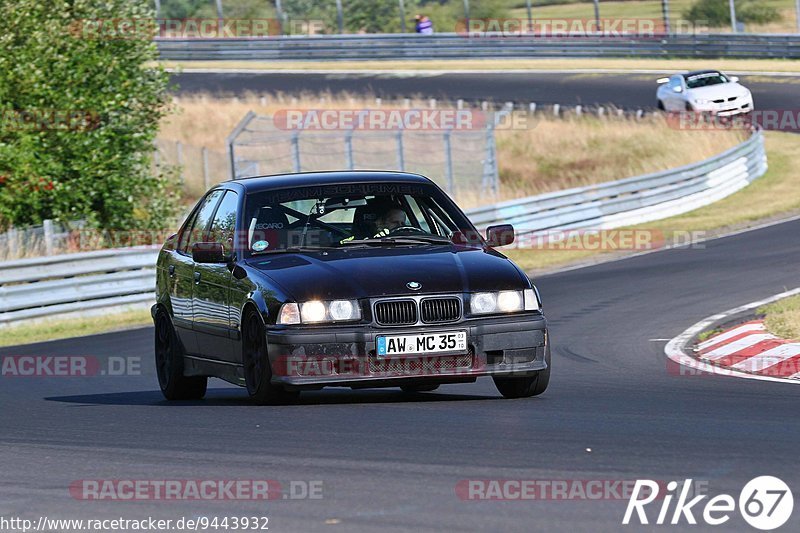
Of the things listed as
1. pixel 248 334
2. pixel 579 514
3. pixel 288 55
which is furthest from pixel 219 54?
pixel 579 514

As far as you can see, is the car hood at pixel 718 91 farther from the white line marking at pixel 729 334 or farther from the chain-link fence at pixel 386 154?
the white line marking at pixel 729 334

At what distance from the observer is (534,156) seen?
41.0 metres

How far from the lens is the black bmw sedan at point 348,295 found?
8.66 meters

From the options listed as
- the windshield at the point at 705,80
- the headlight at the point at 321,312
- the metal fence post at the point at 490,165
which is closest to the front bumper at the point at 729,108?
the windshield at the point at 705,80

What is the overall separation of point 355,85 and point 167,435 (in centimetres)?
4551

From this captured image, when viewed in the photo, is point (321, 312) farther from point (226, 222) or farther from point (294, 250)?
point (226, 222)

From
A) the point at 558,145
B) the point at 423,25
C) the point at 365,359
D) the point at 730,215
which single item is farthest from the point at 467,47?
the point at 365,359

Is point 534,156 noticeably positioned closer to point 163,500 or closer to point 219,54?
point 219,54

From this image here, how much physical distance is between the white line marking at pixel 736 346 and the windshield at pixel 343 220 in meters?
3.55

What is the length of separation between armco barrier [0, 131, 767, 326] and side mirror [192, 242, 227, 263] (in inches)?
423

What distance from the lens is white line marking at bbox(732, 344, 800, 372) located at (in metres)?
11.5

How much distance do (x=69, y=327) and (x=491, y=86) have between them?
108ft

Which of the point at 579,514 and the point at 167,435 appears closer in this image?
the point at 579,514

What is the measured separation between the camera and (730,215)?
2780cm
